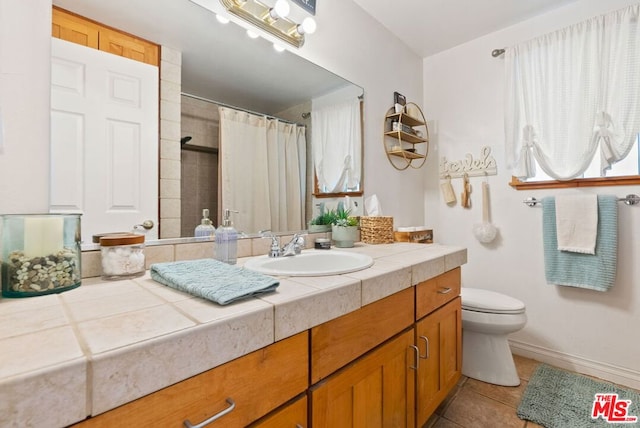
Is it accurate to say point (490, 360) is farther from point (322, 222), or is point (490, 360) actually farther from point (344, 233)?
point (322, 222)

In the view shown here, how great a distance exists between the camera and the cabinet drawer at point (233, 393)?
1.47ft

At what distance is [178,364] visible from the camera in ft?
1.56

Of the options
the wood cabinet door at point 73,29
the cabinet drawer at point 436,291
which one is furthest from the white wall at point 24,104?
the cabinet drawer at point 436,291

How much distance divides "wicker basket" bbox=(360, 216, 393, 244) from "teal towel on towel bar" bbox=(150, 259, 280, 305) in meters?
0.99

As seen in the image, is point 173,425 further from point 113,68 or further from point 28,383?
point 113,68

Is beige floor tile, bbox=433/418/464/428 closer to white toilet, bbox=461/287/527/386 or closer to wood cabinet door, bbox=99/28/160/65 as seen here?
white toilet, bbox=461/287/527/386

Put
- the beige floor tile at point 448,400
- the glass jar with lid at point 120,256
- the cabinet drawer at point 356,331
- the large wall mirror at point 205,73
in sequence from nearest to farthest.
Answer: the cabinet drawer at point 356,331, the glass jar with lid at point 120,256, the large wall mirror at point 205,73, the beige floor tile at point 448,400

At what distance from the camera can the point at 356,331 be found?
0.82m

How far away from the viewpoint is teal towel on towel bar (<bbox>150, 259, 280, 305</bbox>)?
61cm

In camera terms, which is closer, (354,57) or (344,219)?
(344,219)

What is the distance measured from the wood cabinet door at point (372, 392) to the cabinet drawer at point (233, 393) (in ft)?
0.35

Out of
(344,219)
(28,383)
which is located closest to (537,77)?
(344,219)

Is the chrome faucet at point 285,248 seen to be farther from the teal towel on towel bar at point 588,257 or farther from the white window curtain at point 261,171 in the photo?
the teal towel on towel bar at point 588,257

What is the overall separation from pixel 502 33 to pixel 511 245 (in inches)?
60.6
